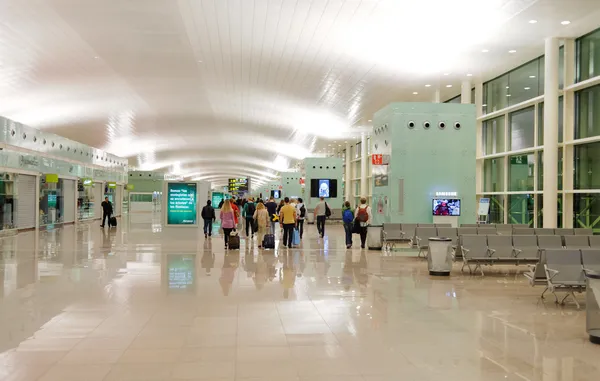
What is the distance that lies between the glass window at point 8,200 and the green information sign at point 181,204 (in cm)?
637

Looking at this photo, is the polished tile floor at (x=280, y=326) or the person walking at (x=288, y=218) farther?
the person walking at (x=288, y=218)

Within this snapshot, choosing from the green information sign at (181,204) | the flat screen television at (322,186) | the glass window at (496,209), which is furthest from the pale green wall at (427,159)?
the flat screen television at (322,186)

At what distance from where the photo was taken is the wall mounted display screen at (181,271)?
9789 millimetres

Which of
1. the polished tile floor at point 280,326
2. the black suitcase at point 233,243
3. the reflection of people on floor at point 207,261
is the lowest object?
the polished tile floor at point 280,326

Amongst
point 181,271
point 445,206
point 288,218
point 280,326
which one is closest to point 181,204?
point 288,218

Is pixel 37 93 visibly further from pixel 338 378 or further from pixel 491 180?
pixel 338 378

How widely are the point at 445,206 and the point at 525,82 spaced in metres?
6.32

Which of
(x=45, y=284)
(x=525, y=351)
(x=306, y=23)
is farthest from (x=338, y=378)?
(x=306, y=23)

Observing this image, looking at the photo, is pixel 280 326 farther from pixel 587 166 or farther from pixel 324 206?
pixel 324 206

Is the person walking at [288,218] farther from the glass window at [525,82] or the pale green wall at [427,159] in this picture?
the glass window at [525,82]

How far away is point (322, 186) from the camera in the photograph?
37344 mm

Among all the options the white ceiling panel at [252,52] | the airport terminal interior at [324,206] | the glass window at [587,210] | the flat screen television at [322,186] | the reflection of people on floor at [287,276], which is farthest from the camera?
the flat screen television at [322,186]

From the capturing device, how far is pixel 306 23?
15398 mm

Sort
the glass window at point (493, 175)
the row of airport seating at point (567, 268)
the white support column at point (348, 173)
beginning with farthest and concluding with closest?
the white support column at point (348, 173) < the glass window at point (493, 175) < the row of airport seating at point (567, 268)
